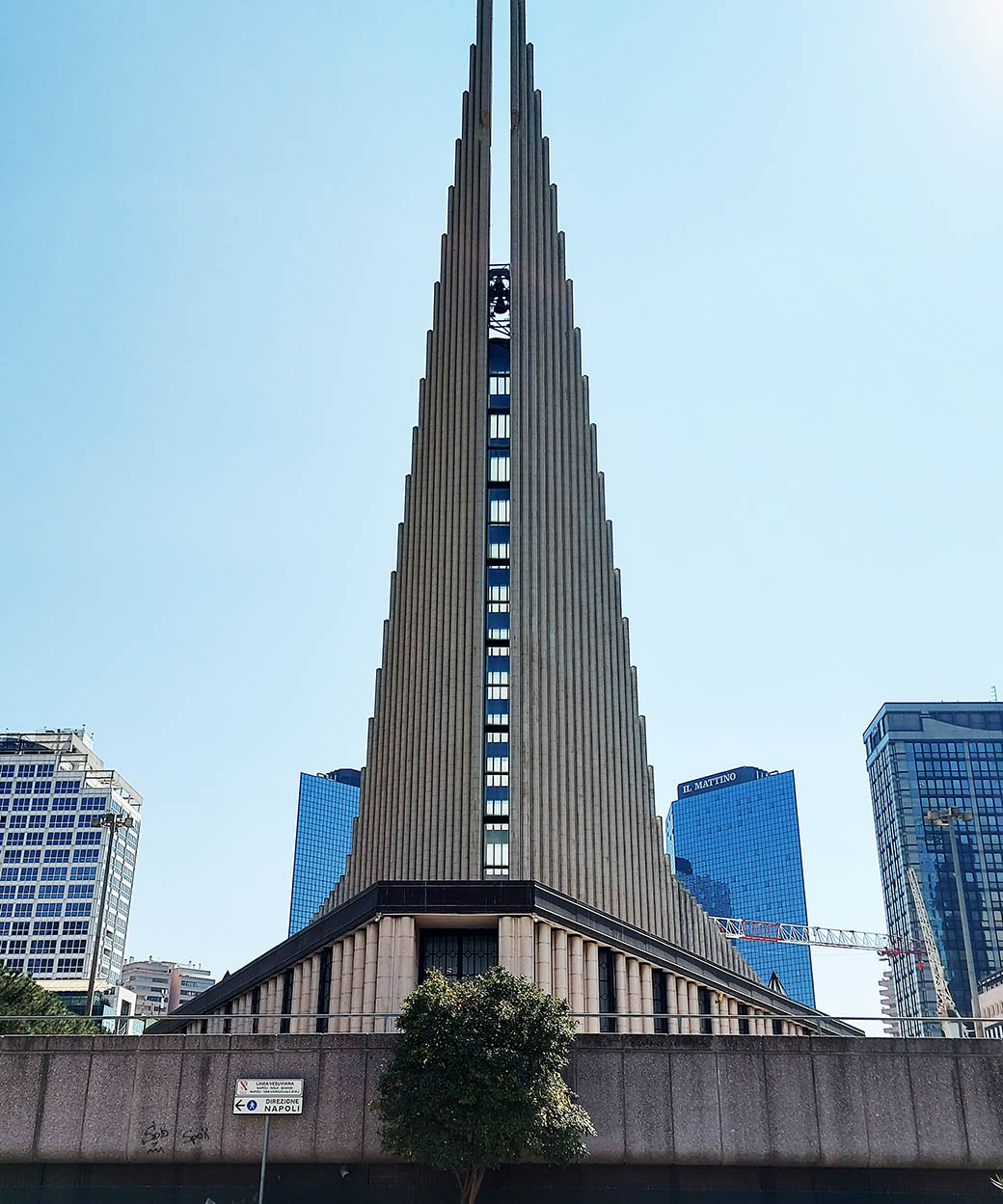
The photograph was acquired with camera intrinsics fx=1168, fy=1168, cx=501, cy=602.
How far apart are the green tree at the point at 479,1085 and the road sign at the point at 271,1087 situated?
106 inches

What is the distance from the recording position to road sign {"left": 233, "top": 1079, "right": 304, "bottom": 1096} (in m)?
33.5

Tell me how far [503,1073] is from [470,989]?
2.77 m

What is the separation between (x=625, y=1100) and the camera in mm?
33281

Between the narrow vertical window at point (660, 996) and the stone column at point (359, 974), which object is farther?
the narrow vertical window at point (660, 996)

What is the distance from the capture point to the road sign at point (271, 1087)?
33469 millimetres

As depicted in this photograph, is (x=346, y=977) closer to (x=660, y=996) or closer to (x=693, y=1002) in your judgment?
(x=660, y=996)

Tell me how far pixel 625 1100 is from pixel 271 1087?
1013 cm

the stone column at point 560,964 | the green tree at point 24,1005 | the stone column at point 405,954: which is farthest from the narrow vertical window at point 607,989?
the green tree at point 24,1005

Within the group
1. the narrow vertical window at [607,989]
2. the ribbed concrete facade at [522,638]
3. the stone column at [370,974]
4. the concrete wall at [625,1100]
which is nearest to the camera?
the concrete wall at [625,1100]

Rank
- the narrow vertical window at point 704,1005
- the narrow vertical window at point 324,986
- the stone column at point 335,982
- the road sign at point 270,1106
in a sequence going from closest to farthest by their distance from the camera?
the road sign at point 270,1106 < the stone column at point 335,982 < the narrow vertical window at point 324,986 < the narrow vertical window at point 704,1005

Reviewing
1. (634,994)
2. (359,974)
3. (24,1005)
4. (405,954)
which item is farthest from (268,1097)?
(24,1005)

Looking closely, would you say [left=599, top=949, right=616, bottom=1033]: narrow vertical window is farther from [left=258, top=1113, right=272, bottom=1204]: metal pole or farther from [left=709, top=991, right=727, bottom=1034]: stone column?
[left=258, top=1113, right=272, bottom=1204]: metal pole

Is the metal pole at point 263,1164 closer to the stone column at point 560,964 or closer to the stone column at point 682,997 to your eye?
the stone column at point 560,964

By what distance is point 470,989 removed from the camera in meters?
32.8
